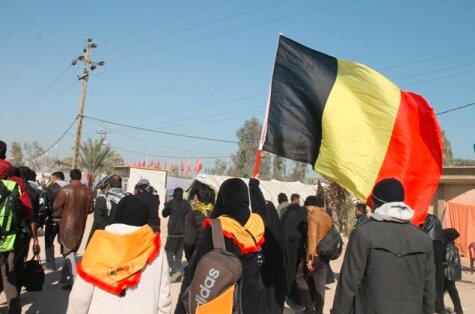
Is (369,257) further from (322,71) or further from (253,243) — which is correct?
(322,71)

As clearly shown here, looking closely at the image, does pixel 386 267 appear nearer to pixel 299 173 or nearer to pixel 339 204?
pixel 339 204

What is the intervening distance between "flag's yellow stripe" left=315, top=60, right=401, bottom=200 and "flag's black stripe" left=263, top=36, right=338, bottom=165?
107mm

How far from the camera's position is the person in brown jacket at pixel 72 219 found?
6992mm

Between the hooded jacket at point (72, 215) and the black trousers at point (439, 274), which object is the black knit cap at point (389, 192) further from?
the hooded jacket at point (72, 215)

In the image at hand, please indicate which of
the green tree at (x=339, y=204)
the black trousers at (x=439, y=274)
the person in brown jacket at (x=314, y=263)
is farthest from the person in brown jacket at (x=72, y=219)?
the green tree at (x=339, y=204)

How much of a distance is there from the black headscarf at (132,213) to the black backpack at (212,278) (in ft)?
1.54

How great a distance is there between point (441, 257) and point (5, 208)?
6.13 m

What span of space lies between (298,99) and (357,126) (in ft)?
2.40

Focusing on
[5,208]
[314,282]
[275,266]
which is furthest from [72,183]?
[275,266]

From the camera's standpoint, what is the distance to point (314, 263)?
22.4 ft

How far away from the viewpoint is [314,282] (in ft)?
22.9

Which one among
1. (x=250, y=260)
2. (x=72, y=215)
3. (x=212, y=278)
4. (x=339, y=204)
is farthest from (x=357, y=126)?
(x=339, y=204)

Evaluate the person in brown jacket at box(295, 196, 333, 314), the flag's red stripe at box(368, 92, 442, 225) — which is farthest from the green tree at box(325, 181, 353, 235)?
the flag's red stripe at box(368, 92, 442, 225)

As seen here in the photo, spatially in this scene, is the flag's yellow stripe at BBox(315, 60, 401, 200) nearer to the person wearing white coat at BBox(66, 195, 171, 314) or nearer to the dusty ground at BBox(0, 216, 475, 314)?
the person wearing white coat at BBox(66, 195, 171, 314)
